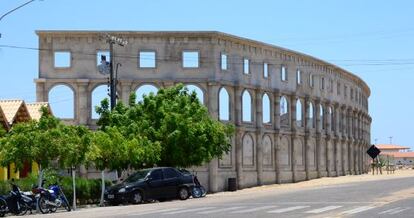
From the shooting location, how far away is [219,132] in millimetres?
46906

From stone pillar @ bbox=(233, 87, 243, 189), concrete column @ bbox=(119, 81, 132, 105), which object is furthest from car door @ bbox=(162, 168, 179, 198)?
stone pillar @ bbox=(233, 87, 243, 189)

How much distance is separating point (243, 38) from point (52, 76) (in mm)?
14110

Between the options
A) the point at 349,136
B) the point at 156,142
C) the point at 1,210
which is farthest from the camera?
the point at 349,136

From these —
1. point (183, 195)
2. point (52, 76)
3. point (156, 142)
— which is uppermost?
point (52, 76)

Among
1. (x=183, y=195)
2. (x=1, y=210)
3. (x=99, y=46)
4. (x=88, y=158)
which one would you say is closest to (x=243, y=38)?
(x=99, y=46)

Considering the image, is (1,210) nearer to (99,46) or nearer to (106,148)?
(106,148)

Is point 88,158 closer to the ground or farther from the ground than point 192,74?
closer to the ground

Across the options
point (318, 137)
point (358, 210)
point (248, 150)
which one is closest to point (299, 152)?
point (318, 137)

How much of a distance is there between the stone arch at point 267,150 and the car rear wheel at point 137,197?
2652cm

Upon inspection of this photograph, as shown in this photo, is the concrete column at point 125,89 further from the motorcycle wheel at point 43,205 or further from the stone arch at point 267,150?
the motorcycle wheel at point 43,205

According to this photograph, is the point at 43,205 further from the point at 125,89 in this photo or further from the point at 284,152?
the point at 284,152

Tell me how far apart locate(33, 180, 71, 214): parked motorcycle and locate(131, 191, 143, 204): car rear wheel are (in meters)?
4.44

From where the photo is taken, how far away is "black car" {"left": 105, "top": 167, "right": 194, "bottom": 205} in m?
36.2

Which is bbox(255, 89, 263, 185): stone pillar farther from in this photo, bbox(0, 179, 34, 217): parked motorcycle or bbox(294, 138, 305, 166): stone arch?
bbox(0, 179, 34, 217): parked motorcycle
